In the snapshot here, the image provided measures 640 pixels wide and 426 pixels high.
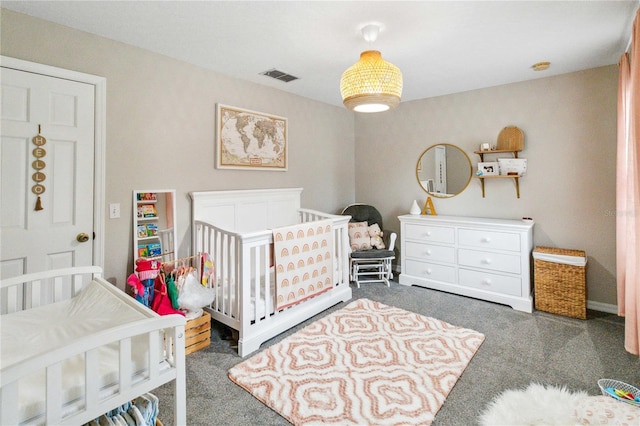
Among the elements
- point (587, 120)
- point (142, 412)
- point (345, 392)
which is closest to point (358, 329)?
point (345, 392)

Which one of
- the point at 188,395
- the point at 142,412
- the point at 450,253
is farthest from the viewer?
the point at 450,253

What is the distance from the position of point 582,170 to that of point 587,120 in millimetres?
496

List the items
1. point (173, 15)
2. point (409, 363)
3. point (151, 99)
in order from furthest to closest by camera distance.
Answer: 1. point (151, 99)
2. point (409, 363)
3. point (173, 15)

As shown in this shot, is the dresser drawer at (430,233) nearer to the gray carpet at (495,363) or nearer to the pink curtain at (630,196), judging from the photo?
the gray carpet at (495,363)

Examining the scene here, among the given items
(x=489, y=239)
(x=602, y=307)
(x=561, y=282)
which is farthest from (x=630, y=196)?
(x=602, y=307)

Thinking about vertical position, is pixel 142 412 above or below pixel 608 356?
above

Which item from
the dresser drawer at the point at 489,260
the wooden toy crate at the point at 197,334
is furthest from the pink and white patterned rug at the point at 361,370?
the dresser drawer at the point at 489,260

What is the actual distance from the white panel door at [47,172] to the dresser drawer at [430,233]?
3255 mm

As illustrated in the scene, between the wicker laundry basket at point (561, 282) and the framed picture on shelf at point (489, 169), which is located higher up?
the framed picture on shelf at point (489, 169)

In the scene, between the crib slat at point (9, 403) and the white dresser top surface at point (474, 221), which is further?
the white dresser top surface at point (474, 221)

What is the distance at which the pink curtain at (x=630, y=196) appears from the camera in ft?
Answer: 5.84

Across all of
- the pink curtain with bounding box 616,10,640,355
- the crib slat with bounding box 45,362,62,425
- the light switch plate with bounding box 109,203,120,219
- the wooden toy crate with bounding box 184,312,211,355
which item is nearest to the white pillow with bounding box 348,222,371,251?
the wooden toy crate with bounding box 184,312,211,355

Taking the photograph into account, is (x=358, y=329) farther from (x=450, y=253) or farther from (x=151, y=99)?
(x=151, y=99)

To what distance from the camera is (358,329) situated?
2684 millimetres
